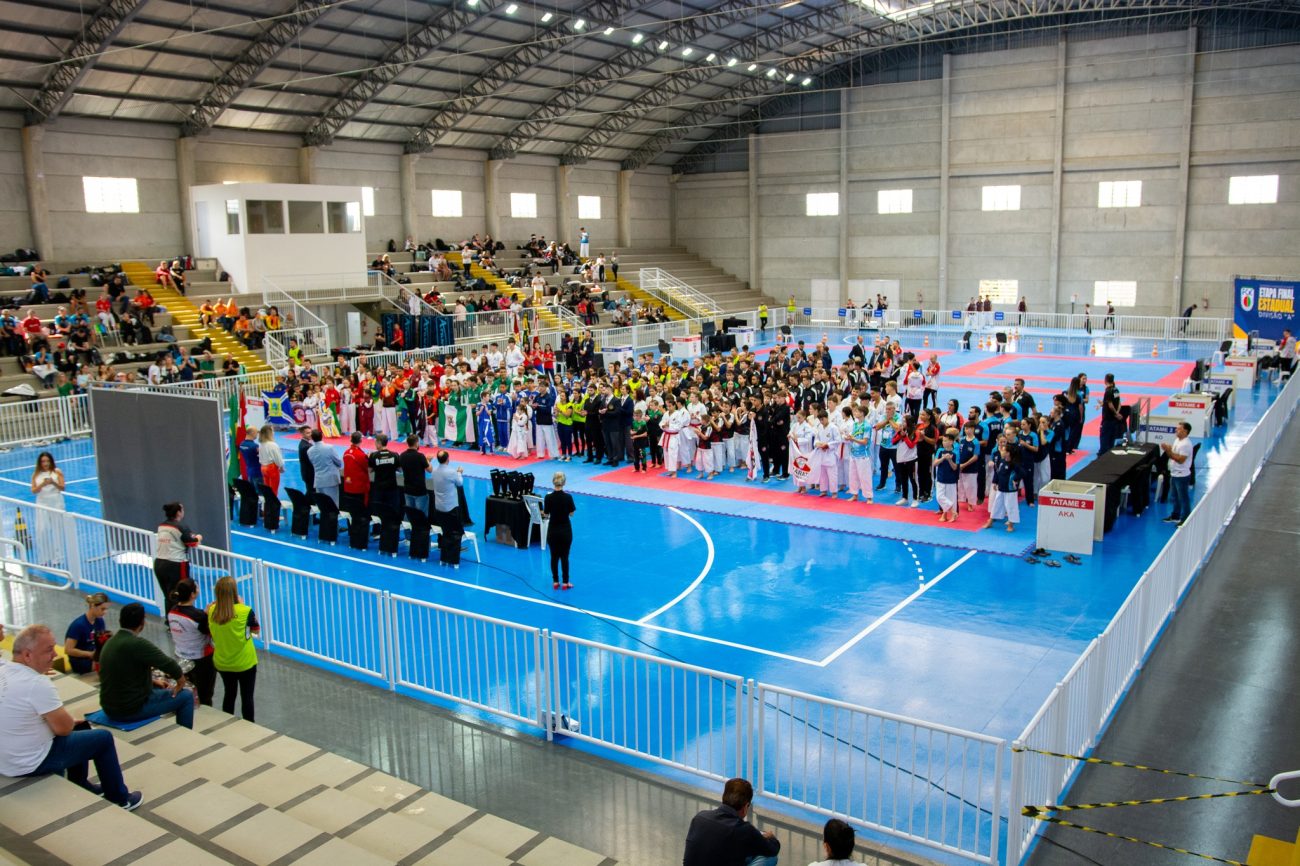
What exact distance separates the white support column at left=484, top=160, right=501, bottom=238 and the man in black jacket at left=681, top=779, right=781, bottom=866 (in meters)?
45.2

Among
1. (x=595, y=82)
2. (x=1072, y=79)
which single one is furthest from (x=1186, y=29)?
(x=595, y=82)

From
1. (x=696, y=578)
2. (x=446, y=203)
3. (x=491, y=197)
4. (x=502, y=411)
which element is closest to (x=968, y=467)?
(x=696, y=578)

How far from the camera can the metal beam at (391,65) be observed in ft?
110

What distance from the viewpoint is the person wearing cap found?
9.18 m

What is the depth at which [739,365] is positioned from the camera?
84.0 ft

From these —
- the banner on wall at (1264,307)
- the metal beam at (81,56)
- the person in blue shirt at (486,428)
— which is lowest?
the person in blue shirt at (486,428)

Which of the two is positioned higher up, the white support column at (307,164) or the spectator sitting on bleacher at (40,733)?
the white support column at (307,164)

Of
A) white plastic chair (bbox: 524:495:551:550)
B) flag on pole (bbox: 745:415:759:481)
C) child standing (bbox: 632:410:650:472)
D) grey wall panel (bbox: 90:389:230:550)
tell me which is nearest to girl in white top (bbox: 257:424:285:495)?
grey wall panel (bbox: 90:389:230:550)

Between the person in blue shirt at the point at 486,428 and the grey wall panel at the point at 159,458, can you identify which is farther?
the person in blue shirt at the point at 486,428

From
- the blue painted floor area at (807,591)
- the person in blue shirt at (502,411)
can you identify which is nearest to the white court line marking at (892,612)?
the blue painted floor area at (807,591)

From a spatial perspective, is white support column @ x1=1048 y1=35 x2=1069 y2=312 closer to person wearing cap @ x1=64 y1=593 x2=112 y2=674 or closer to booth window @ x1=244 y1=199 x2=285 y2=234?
booth window @ x1=244 y1=199 x2=285 y2=234

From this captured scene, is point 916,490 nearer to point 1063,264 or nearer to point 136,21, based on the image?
point 136,21

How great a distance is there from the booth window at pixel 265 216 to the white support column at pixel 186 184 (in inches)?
105

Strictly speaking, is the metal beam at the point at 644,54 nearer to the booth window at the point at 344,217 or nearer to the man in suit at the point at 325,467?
the booth window at the point at 344,217
